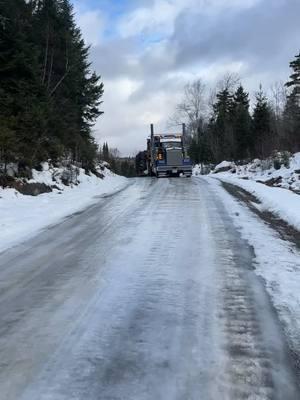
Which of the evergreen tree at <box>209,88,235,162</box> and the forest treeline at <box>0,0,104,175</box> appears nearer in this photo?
the forest treeline at <box>0,0,104,175</box>

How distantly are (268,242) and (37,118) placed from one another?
15413 mm

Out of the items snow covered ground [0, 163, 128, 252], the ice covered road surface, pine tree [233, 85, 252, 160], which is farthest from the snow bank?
pine tree [233, 85, 252, 160]

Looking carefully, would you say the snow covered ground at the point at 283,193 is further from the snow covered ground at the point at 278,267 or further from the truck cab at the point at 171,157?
the truck cab at the point at 171,157

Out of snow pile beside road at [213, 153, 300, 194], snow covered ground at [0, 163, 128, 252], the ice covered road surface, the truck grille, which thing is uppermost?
the truck grille

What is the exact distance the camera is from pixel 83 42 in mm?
42531

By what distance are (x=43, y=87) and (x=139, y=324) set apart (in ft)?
72.3

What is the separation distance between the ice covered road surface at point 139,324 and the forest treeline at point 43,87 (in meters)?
9.99

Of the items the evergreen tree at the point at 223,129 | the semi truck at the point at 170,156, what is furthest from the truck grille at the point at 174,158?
the evergreen tree at the point at 223,129

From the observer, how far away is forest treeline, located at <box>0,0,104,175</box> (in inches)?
853

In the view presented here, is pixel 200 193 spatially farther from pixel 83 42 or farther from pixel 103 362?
pixel 83 42

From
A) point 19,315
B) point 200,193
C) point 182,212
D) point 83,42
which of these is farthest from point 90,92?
point 19,315

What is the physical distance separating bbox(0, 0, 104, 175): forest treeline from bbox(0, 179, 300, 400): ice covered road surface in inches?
393

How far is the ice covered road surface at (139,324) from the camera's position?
3762mm

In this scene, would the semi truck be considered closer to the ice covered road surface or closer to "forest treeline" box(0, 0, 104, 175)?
"forest treeline" box(0, 0, 104, 175)
